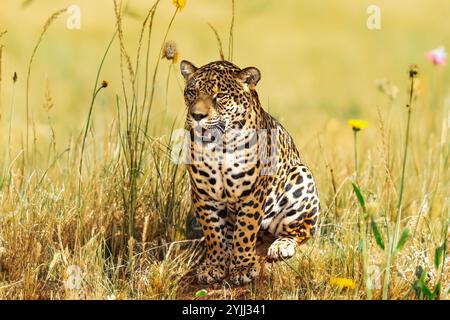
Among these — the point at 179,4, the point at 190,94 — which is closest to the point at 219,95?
the point at 190,94

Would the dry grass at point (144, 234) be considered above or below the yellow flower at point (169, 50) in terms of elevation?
below

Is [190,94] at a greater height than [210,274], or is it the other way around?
[190,94]

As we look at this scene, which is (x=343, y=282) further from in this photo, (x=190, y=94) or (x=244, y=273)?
(x=190, y=94)

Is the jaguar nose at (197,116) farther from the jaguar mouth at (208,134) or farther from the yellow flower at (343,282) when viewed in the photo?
the yellow flower at (343,282)

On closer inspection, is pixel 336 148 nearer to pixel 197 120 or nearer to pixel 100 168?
pixel 100 168

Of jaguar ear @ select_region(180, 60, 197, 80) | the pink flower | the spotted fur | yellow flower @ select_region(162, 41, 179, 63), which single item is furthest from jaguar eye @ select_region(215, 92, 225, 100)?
the pink flower

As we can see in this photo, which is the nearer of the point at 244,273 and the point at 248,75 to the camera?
the point at 248,75

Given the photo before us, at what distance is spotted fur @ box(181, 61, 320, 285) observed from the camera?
526cm

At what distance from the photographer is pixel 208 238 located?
18.5 feet

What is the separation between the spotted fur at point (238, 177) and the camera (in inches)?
207

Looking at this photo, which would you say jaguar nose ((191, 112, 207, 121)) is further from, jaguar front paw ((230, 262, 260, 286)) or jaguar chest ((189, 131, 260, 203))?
jaguar front paw ((230, 262, 260, 286))

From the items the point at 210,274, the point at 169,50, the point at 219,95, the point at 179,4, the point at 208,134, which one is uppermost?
the point at 179,4

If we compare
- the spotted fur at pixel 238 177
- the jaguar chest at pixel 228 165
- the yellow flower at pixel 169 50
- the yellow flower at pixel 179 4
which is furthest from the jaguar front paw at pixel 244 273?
the yellow flower at pixel 179 4

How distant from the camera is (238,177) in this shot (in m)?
5.38
